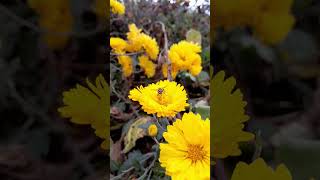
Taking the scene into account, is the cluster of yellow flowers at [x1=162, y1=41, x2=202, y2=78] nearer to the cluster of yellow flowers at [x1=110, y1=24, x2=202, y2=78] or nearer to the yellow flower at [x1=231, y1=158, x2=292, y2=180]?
the cluster of yellow flowers at [x1=110, y1=24, x2=202, y2=78]

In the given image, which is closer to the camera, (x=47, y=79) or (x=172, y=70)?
(x=172, y=70)

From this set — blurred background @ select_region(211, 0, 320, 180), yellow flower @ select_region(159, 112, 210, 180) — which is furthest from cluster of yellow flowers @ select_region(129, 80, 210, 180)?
blurred background @ select_region(211, 0, 320, 180)

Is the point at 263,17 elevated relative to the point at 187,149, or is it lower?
elevated

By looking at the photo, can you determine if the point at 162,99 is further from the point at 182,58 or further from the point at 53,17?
the point at 53,17

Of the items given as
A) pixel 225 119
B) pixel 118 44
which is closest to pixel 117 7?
pixel 118 44

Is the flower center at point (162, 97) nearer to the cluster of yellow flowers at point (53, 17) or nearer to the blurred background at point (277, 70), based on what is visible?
the blurred background at point (277, 70)

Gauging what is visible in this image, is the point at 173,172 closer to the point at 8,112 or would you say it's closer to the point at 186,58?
the point at 186,58

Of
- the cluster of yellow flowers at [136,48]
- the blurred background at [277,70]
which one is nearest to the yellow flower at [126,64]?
the cluster of yellow flowers at [136,48]

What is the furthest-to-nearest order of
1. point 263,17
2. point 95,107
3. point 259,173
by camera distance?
point 263,17
point 95,107
point 259,173
